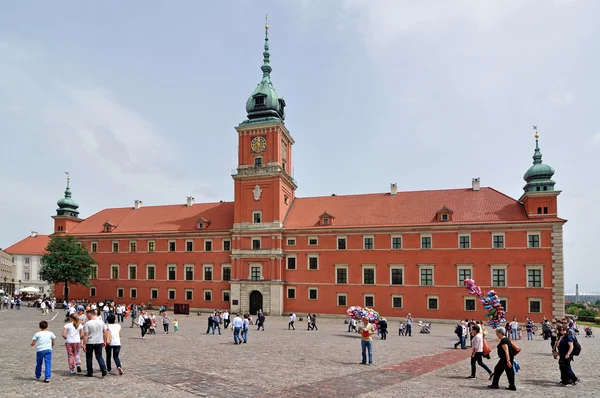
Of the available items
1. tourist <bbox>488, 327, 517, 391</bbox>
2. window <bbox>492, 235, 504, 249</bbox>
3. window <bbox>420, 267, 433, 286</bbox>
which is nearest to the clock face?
window <bbox>420, 267, 433, 286</bbox>

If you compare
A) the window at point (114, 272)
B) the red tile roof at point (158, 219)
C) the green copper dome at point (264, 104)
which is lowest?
the window at point (114, 272)

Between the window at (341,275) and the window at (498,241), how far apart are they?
46.9 ft

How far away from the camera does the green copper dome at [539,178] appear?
4191cm

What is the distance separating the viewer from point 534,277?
40.5 m

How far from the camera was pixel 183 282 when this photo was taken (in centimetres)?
5322

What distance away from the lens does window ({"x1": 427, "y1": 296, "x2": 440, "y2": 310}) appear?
4297 centimetres

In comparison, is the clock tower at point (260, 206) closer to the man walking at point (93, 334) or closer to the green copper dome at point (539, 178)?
the green copper dome at point (539, 178)

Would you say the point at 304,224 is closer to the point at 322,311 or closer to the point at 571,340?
the point at 322,311

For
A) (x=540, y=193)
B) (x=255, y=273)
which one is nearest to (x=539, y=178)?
(x=540, y=193)

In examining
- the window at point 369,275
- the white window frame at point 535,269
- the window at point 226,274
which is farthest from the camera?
the window at point 226,274

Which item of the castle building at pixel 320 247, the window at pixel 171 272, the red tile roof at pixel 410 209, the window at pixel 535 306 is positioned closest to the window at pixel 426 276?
the castle building at pixel 320 247

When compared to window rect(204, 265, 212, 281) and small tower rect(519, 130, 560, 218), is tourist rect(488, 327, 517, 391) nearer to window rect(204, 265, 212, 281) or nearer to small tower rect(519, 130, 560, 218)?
small tower rect(519, 130, 560, 218)

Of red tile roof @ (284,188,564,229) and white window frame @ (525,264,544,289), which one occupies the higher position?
red tile roof @ (284,188,564,229)

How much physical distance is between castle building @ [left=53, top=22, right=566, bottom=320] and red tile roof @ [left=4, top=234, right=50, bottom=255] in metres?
35.0
